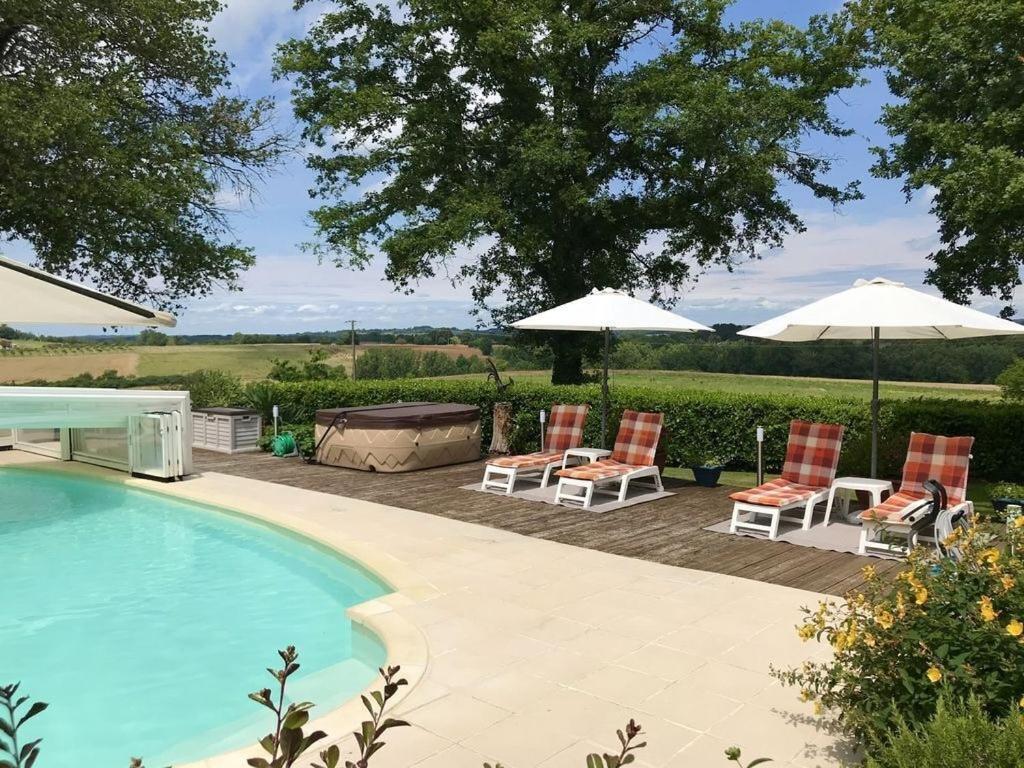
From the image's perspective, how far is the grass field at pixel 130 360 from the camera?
19203 millimetres

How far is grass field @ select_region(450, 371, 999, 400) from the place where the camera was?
15.3 m

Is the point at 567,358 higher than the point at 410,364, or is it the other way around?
the point at 567,358

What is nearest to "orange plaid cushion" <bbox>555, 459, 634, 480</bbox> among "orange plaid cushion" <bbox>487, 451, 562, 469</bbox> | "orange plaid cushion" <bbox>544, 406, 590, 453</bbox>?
"orange plaid cushion" <bbox>487, 451, 562, 469</bbox>

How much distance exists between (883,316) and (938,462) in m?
1.61

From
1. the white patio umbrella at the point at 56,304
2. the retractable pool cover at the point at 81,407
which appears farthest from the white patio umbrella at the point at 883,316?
the retractable pool cover at the point at 81,407

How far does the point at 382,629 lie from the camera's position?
5.23 m

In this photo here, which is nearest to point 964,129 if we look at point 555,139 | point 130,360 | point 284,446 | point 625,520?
point 625,520

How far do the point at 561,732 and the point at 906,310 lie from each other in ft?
18.3

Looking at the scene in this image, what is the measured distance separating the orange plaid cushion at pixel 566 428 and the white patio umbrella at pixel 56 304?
5.18 m

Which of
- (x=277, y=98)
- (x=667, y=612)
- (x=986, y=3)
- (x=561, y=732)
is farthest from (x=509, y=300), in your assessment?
(x=561, y=732)

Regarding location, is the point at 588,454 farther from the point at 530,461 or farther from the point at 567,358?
the point at 567,358

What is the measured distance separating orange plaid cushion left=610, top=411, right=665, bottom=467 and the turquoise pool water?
4.23m

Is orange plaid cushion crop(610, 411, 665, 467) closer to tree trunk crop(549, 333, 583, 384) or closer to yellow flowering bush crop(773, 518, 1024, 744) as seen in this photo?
yellow flowering bush crop(773, 518, 1024, 744)

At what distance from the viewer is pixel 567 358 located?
2067 centimetres
